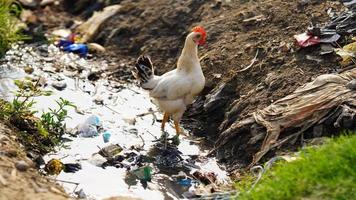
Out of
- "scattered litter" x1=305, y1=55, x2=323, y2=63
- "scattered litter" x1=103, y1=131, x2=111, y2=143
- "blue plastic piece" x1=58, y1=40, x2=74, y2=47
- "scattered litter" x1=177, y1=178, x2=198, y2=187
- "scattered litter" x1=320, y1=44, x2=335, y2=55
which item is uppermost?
"scattered litter" x1=320, y1=44, x2=335, y2=55

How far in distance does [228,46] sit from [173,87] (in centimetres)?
182

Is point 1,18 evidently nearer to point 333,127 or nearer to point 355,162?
point 333,127

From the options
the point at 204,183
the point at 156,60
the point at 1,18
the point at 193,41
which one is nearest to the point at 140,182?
the point at 204,183

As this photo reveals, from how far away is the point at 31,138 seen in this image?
7258mm

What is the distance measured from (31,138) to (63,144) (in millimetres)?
478

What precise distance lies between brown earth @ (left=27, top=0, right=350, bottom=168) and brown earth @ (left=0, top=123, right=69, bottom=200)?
2262mm

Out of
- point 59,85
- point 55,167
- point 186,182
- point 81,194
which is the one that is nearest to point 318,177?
point 186,182

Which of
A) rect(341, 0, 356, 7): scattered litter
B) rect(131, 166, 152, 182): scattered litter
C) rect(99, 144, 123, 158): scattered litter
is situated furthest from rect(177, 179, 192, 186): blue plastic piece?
rect(341, 0, 356, 7): scattered litter

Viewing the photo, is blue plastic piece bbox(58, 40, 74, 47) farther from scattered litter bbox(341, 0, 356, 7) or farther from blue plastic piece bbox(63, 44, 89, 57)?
scattered litter bbox(341, 0, 356, 7)

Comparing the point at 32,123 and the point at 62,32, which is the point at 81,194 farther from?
the point at 62,32

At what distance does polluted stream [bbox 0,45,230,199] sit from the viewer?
22.3ft

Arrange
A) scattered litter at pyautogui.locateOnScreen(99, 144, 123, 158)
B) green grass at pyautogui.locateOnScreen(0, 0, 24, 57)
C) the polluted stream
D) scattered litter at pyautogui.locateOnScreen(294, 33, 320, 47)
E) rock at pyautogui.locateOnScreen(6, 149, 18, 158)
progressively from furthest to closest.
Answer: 1. green grass at pyautogui.locateOnScreen(0, 0, 24, 57)
2. scattered litter at pyautogui.locateOnScreen(294, 33, 320, 47)
3. scattered litter at pyautogui.locateOnScreen(99, 144, 123, 158)
4. the polluted stream
5. rock at pyautogui.locateOnScreen(6, 149, 18, 158)

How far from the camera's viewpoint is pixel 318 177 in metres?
5.29

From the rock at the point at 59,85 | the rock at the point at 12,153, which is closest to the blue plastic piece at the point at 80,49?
the rock at the point at 59,85
